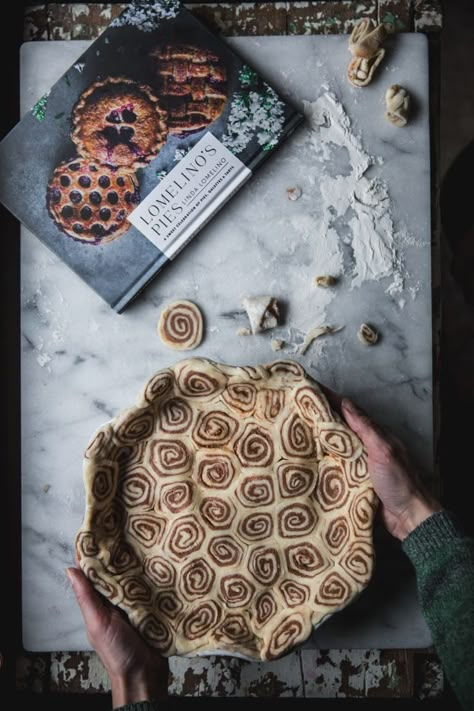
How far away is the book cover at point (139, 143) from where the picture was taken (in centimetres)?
101

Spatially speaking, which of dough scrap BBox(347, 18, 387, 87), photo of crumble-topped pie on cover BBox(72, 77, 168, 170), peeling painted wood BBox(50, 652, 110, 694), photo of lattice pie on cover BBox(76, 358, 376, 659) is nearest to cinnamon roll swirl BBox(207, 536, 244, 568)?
photo of lattice pie on cover BBox(76, 358, 376, 659)

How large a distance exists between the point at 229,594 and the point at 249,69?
0.72 m

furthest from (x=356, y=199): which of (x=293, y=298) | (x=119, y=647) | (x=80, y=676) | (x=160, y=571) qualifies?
(x=80, y=676)

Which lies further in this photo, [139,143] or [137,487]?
[139,143]

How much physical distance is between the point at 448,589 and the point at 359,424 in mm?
235

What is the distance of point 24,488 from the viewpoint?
1.06 meters

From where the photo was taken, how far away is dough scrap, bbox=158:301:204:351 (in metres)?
1.04

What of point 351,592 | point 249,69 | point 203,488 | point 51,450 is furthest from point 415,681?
point 249,69

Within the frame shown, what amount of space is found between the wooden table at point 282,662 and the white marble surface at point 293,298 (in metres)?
0.03

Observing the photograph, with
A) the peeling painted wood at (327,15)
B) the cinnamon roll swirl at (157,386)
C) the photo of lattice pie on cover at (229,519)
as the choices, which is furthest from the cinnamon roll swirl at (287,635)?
the peeling painted wood at (327,15)

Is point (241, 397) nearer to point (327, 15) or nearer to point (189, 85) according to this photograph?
point (189, 85)

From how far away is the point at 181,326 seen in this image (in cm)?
104

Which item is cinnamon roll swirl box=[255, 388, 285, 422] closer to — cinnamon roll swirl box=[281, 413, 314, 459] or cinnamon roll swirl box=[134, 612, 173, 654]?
cinnamon roll swirl box=[281, 413, 314, 459]

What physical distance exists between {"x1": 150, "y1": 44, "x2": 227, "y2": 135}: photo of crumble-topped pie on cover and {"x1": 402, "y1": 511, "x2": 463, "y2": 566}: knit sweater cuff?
0.63m
